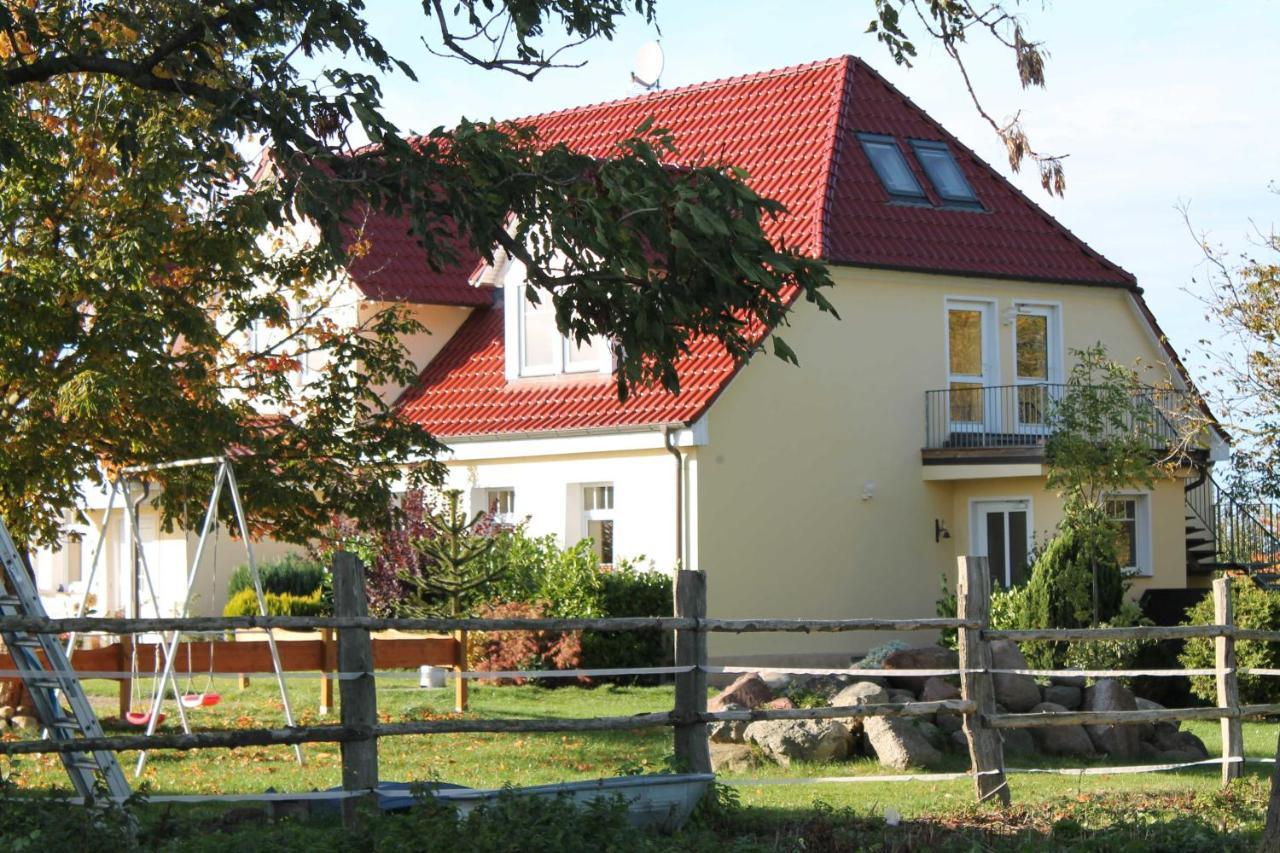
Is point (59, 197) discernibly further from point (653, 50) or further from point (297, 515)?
point (653, 50)

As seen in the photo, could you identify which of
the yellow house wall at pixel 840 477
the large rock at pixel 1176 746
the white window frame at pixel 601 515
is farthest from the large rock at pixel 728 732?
the white window frame at pixel 601 515

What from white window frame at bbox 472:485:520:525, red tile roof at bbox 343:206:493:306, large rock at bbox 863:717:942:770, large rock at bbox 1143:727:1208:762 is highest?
red tile roof at bbox 343:206:493:306

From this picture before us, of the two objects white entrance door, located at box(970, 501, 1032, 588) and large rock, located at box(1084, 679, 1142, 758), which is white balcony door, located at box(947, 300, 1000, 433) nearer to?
white entrance door, located at box(970, 501, 1032, 588)

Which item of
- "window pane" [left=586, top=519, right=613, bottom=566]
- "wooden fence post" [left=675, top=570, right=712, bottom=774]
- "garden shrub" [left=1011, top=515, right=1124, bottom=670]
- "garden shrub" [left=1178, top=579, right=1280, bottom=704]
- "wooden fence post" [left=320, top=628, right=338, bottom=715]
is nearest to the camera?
"wooden fence post" [left=675, top=570, right=712, bottom=774]

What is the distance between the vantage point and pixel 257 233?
1727 centimetres

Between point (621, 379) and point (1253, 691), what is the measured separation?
532 inches

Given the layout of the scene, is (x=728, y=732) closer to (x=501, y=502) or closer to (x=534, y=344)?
(x=501, y=502)

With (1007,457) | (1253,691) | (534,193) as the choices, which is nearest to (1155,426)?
(1007,457)

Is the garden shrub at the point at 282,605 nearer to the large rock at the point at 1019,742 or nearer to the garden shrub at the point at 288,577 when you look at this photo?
the garden shrub at the point at 288,577

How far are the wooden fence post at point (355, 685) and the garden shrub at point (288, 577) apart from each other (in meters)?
21.5

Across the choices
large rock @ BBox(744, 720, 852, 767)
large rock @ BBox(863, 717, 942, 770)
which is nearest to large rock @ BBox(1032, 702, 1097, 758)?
large rock @ BBox(863, 717, 942, 770)

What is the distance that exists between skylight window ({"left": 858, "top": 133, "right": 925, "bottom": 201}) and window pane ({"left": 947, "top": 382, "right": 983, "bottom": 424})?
10.6 ft

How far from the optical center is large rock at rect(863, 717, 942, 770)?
15.2 meters

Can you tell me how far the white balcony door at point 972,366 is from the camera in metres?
28.9
